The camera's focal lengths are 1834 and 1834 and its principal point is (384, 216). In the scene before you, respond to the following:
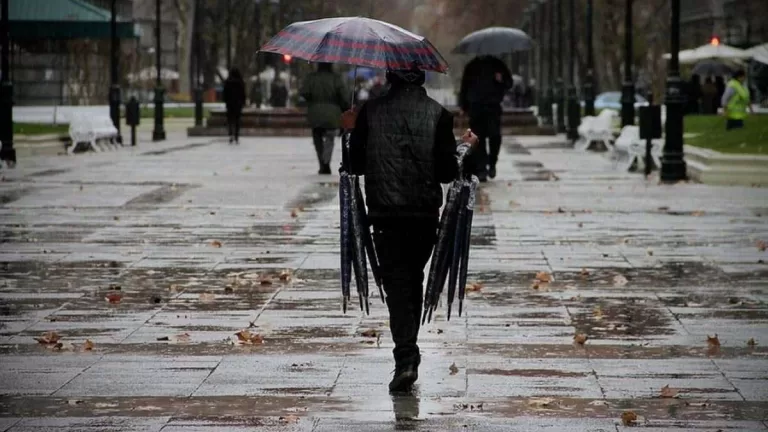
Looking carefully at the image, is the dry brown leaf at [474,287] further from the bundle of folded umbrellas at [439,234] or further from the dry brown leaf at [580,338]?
the bundle of folded umbrellas at [439,234]

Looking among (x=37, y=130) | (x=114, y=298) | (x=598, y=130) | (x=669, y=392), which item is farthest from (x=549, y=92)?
(x=669, y=392)

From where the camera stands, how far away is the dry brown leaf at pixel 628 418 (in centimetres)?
836

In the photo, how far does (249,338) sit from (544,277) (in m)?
3.82

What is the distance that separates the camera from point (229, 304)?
41.6 ft

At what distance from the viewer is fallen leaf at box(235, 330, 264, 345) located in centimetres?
1087

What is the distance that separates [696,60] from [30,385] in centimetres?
5437

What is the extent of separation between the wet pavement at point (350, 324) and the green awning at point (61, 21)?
82.2 ft

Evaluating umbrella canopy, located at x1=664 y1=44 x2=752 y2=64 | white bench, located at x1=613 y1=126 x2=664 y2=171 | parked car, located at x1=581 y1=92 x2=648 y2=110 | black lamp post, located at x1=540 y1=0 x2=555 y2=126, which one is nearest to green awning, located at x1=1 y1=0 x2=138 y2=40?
black lamp post, located at x1=540 y1=0 x2=555 y2=126

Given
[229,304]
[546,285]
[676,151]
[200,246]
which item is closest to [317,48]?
[229,304]

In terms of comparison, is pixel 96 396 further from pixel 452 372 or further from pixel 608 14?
pixel 608 14

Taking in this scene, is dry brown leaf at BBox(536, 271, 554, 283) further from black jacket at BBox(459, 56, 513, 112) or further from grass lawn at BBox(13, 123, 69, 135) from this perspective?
grass lawn at BBox(13, 123, 69, 135)

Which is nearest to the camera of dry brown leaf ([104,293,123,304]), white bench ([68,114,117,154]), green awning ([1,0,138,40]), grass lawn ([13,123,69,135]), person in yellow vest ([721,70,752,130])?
dry brown leaf ([104,293,123,304])

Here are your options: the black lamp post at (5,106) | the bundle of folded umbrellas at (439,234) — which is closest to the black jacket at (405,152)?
the bundle of folded umbrellas at (439,234)

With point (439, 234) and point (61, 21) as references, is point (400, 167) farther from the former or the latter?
point (61, 21)
